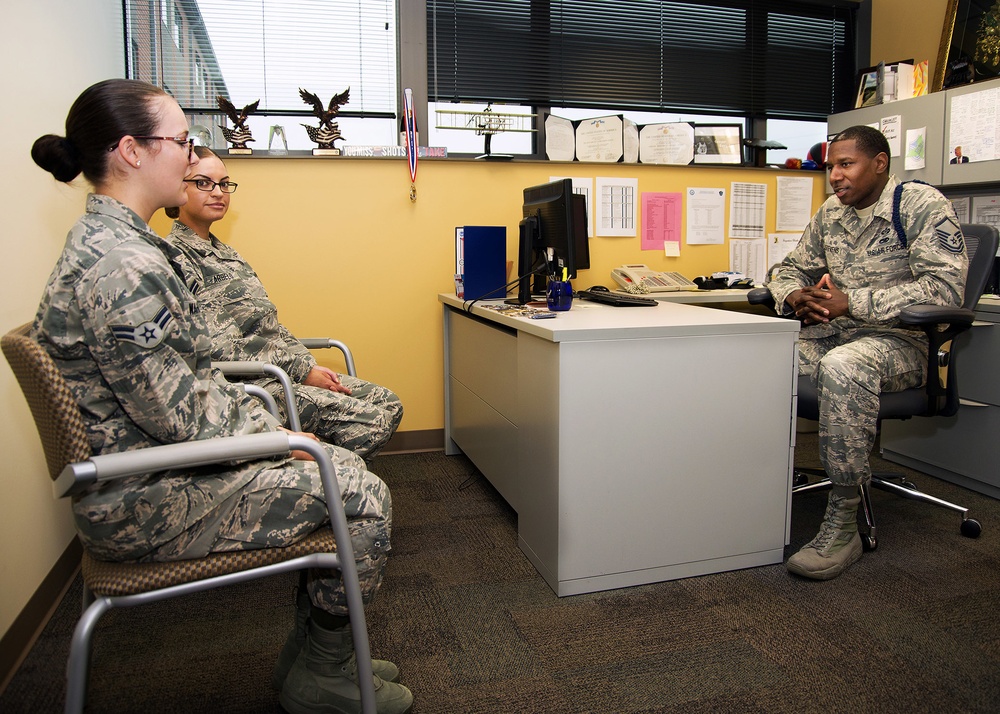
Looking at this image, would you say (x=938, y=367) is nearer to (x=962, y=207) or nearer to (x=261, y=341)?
(x=962, y=207)

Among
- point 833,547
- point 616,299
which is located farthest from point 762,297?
point 833,547

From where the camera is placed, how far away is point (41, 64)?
1.96 m

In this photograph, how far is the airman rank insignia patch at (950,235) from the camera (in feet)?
7.30

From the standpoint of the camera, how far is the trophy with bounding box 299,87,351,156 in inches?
122

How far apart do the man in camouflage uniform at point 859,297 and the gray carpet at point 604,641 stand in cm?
25

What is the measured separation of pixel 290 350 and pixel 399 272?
1.14 metres

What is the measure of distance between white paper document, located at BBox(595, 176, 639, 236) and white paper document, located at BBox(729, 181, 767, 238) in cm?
55

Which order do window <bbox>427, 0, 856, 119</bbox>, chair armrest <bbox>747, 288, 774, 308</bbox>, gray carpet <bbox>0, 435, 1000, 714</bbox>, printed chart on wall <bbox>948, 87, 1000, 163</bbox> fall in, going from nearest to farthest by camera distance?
gray carpet <bbox>0, 435, 1000, 714</bbox>, chair armrest <bbox>747, 288, 774, 308</bbox>, printed chart on wall <bbox>948, 87, 1000, 163</bbox>, window <bbox>427, 0, 856, 119</bbox>

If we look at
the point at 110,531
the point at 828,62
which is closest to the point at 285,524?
the point at 110,531

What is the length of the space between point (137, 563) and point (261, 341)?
3.57 feet

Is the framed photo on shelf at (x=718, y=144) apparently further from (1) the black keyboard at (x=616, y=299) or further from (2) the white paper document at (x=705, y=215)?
(1) the black keyboard at (x=616, y=299)

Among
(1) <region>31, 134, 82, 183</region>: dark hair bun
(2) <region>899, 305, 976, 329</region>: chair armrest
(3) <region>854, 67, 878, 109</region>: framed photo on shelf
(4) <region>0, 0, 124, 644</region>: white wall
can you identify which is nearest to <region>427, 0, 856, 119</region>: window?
(3) <region>854, 67, 878, 109</region>: framed photo on shelf

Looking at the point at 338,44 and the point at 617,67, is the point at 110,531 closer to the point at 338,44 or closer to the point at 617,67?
the point at 338,44

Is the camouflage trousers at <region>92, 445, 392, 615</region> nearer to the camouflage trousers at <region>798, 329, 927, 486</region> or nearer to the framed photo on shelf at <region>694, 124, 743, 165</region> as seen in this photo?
the camouflage trousers at <region>798, 329, 927, 486</region>
